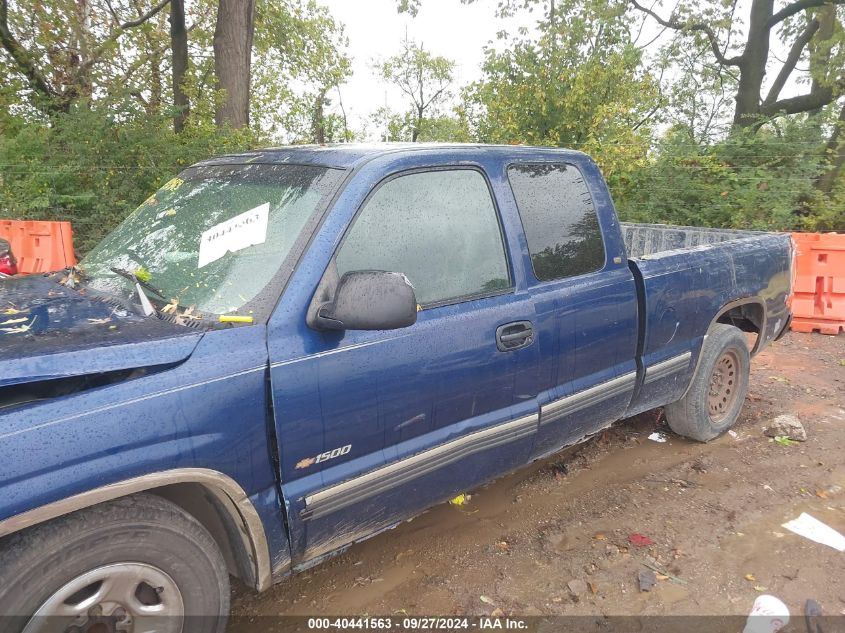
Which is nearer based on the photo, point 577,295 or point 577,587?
point 577,587

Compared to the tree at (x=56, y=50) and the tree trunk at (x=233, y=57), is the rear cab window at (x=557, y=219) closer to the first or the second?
the tree trunk at (x=233, y=57)

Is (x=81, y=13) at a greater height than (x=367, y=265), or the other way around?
(x=81, y=13)

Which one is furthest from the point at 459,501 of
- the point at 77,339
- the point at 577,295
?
the point at 77,339

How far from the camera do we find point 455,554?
301cm

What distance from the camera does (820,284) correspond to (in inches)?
280

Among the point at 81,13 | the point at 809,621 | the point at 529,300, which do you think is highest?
the point at 81,13

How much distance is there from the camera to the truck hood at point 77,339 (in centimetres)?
173

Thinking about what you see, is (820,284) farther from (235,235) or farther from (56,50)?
(56,50)

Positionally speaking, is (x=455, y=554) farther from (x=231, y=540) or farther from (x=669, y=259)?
(x=669, y=259)

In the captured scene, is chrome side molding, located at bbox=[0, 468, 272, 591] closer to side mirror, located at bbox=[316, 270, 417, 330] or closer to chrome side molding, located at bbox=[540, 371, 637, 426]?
side mirror, located at bbox=[316, 270, 417, 330]

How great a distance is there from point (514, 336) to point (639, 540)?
1.38 meters

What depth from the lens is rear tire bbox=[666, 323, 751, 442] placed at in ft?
13.4

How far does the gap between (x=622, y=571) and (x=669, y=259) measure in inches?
71.5

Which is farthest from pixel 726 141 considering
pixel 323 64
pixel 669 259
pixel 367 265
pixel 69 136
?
pixel 323 64
